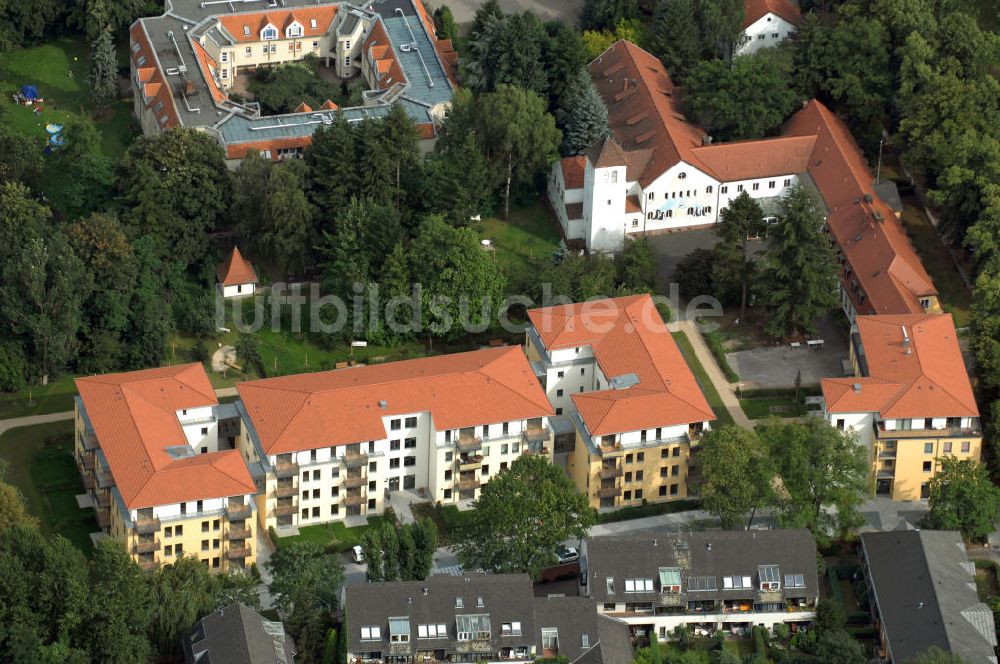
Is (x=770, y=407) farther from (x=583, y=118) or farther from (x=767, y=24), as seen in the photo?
(x=767, y=24)

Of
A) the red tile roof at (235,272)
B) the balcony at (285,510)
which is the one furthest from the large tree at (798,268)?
the balcony at (285,510)

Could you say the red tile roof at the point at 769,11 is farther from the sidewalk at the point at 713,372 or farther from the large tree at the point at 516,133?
the sidewalk at the point at 713,372

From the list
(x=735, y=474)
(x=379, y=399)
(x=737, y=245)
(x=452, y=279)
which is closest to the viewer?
(x=735, y=474)

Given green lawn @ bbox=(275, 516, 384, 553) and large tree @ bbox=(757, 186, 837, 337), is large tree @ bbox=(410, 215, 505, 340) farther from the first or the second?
large tree @ bbox=(757, 186, 837, 337)

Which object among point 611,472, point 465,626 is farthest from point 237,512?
point 611,472

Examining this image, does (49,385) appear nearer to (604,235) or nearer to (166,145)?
(166,145)

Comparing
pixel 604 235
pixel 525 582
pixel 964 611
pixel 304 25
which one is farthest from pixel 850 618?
pixel 304 25

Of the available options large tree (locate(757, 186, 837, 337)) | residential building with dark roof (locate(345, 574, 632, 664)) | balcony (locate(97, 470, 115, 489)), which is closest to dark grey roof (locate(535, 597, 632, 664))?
residential building with dark roof (locate(345, 574, 632, 664))

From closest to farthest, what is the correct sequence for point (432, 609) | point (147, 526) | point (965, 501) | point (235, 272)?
point (432, 609) → point (147, 526) → point (965, 501) → point (235, 272)
